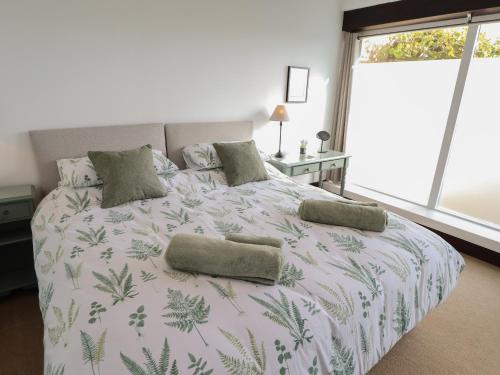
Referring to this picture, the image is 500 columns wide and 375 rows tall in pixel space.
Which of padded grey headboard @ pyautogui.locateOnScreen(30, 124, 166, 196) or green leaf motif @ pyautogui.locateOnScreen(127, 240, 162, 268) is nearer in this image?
green leaf motif @ pyautogui.locateOnScreen(127, 240, 162, 268)

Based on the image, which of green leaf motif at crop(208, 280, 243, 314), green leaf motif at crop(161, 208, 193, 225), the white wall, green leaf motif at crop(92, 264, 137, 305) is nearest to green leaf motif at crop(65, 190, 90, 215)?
green leaf motif at crop(161, 208, 193, 225)

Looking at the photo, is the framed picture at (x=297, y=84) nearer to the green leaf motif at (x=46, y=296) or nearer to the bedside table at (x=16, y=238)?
the bedside table at (x=16, y=238)

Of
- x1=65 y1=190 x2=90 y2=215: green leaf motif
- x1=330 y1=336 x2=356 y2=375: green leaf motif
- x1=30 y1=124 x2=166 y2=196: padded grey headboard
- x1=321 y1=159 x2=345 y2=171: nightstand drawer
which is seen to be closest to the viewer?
x1=330 y1=336 x2=356 y2=375: green leaf motif

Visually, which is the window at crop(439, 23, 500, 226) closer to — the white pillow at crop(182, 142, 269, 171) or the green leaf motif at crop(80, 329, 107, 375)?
the white pillow at crop(182, 142, 269, 171)

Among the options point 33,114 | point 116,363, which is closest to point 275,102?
point 33,114

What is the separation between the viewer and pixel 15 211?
204cm

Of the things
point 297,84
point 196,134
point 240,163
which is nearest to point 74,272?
point 240,163

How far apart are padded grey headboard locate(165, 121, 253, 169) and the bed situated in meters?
0.84

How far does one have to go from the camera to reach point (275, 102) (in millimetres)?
3510

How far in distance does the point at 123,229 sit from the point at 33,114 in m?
1.31

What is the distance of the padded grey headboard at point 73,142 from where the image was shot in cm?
225

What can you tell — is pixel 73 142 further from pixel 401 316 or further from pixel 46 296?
pixel 401 316

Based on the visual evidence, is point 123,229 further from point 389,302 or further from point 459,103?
point 459,103

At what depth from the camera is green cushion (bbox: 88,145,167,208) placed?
1.97 metres
